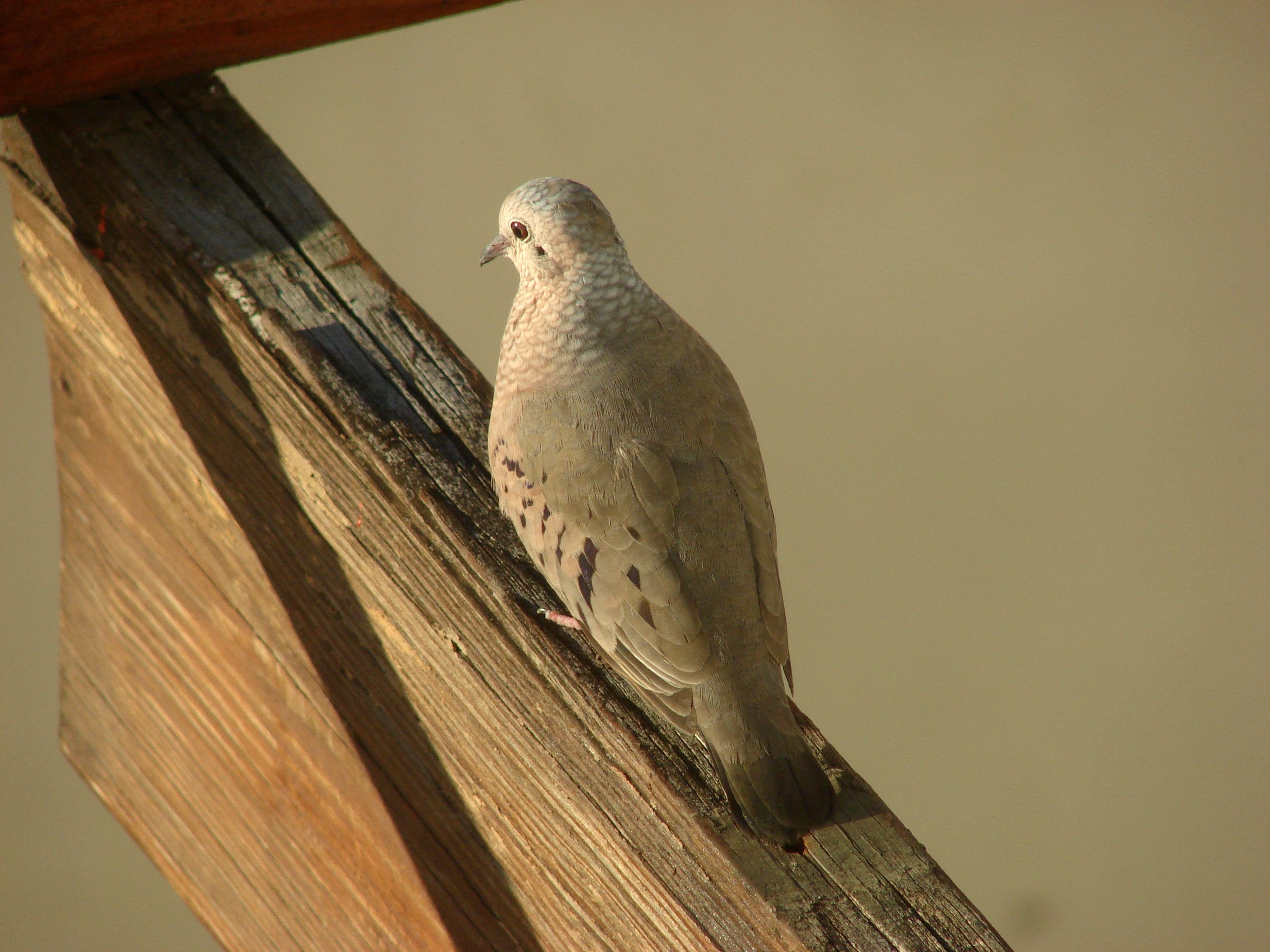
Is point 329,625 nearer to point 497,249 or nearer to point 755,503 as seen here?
point 755,503

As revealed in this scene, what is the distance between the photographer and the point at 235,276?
1.28 meters

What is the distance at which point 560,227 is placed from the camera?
5.23 feet

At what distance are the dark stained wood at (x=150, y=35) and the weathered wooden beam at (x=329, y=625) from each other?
64 millimetres

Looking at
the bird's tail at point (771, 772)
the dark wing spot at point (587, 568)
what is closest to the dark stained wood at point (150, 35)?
the dark wing spot at point (587, 568)

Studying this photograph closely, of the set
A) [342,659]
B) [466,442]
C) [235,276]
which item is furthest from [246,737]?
[235,276]

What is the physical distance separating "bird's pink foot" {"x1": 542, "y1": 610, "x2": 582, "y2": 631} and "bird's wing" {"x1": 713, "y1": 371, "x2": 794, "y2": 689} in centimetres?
26

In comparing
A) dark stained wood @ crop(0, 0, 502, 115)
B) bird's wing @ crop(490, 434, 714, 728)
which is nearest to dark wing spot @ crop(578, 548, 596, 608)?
bird's wing @ crop(490, 434, 714, 728)

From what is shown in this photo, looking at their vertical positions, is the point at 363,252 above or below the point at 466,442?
above

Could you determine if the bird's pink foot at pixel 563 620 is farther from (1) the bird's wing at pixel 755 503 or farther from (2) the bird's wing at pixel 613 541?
(1) the bird's wing at pixel 755 503

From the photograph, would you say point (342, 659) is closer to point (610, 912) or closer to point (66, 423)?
point (610, 912)

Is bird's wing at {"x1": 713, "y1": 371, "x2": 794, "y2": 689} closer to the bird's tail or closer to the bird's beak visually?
the bird's tail

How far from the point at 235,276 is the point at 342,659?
47 cm

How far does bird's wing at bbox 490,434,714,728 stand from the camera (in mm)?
1271

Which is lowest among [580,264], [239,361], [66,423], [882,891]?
[882,891]
